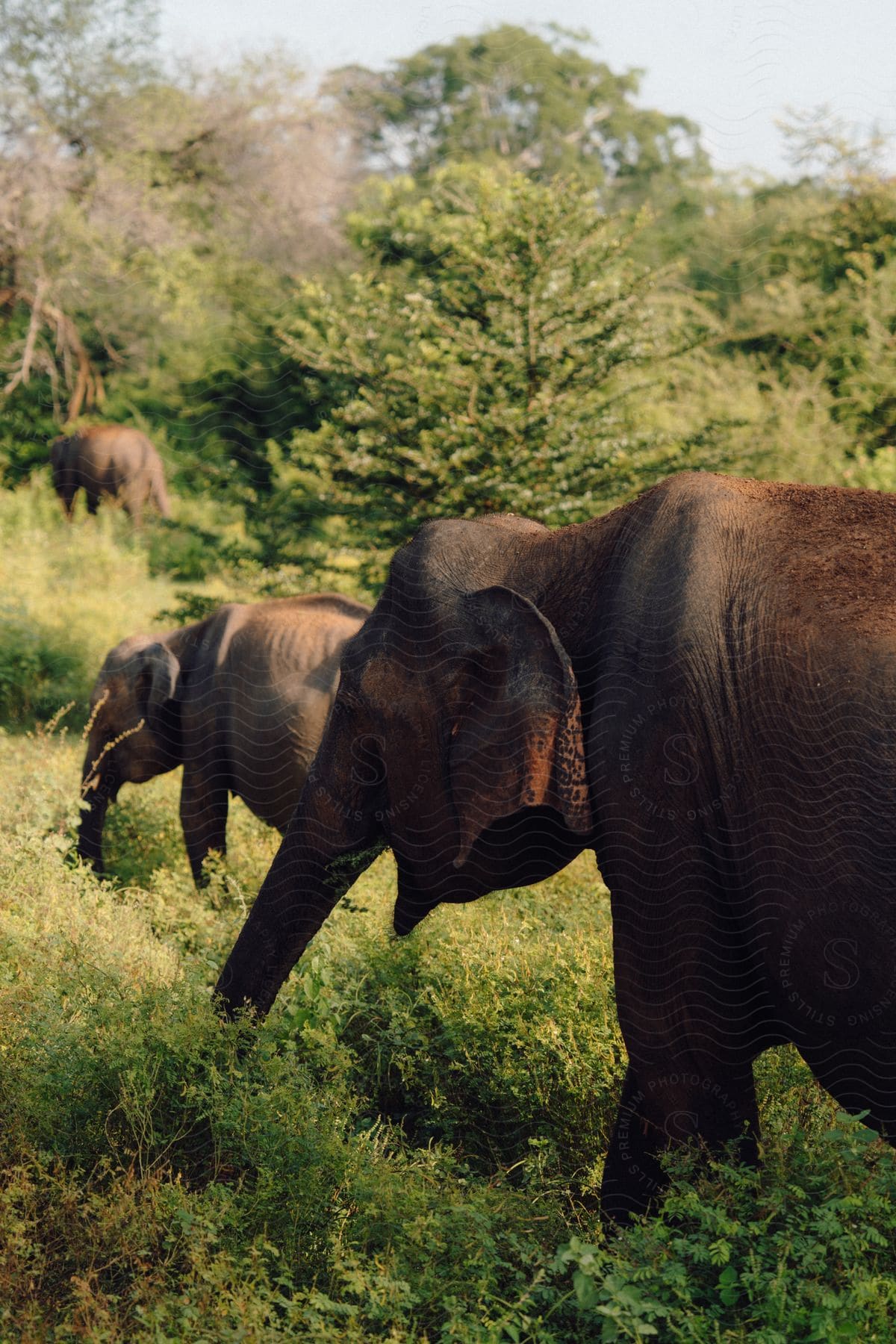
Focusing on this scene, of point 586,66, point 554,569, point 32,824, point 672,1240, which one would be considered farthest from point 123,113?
point 672,1240

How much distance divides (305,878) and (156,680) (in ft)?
13.4

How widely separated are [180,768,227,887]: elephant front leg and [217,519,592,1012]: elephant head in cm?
346

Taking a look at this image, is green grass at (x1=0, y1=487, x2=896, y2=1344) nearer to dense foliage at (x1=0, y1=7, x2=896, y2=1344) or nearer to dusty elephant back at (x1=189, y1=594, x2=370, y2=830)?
dense foliage at (x1=0, y1=7, x2=896, y2=1344)

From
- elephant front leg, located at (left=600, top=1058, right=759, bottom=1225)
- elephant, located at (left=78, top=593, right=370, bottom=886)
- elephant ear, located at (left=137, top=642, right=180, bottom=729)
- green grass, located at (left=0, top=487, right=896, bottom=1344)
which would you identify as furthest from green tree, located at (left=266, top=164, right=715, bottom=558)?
elephant front leg, located at (left=600, top=1058, right=759, bottom=1225)

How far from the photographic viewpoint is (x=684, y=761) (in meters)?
3.19

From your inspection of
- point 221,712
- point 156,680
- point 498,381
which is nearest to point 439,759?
point 221,712

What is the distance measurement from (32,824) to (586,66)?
21.6 m

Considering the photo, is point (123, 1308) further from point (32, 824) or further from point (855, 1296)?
point (32, 824)

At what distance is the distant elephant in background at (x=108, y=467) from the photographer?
58.0 feet

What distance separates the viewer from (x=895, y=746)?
298 centimetres

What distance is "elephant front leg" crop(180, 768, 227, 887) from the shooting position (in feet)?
24.2

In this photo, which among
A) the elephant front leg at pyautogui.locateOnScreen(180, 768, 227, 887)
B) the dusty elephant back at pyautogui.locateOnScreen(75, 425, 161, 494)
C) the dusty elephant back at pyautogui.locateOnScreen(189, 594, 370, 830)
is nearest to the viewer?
the dusty elephant back at pyautogui.locateOnScreen(189, 594, 370, 830)

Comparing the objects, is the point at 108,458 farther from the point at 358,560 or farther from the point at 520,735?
the point at 520,735

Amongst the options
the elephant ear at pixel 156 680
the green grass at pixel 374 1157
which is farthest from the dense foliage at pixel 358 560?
the elephant ear at pixel 156 680
